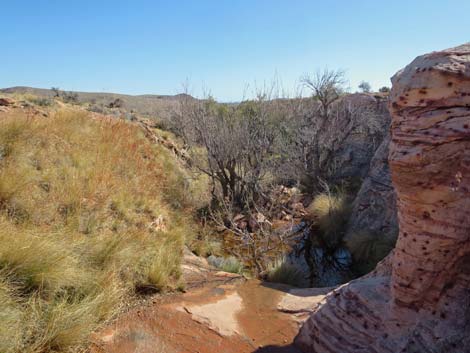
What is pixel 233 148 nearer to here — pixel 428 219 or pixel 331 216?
pixel 331 216

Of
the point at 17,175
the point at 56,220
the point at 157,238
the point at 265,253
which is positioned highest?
the point at 17,175

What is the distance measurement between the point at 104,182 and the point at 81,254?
258cm

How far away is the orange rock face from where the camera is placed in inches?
98.0

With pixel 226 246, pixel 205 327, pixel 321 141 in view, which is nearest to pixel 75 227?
pixel 205 327

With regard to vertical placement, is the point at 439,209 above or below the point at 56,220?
above

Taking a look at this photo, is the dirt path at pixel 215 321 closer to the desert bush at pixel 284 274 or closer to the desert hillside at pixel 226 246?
the desert hillside at pixel 226 246

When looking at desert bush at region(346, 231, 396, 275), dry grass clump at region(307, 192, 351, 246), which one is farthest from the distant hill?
desert bush at region(346, 231, 396, 275)

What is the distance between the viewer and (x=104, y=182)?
661 cm

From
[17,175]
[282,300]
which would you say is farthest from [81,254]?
[282,300]

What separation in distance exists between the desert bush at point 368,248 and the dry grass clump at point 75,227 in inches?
136

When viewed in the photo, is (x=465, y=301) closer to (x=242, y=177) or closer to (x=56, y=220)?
(x=56, y=220)

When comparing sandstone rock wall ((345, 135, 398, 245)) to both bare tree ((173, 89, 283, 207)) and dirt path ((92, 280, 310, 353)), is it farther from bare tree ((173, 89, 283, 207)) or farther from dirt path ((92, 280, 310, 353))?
dirt path ((92, 280, 310, 353))

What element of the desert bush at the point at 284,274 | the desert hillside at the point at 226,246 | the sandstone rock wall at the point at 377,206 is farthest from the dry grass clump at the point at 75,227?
the sandstone rock wall at the point at 377,206

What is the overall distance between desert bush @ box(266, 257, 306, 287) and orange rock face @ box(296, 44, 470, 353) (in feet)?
8.37
